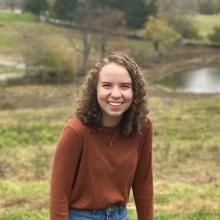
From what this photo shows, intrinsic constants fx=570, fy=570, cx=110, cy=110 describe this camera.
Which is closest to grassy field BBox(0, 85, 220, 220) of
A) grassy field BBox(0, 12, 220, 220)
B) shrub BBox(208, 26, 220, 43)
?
grassy field BBox(0, 12, 220, 220)

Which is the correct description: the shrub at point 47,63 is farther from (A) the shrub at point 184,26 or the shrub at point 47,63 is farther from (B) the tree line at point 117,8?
(A) the shrub at point 184,26

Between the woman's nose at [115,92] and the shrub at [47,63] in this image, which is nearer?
the woman's nose at [115,92]

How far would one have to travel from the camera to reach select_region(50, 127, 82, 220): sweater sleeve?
3623mm

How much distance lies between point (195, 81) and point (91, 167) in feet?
163

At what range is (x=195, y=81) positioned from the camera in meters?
52.7

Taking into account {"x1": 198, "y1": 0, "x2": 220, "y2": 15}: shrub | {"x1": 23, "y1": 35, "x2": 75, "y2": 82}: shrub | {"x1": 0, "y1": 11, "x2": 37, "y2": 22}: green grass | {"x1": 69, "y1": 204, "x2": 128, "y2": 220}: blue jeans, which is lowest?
{"x1": 23, "y1": 35, "x2": 75, "y2": 82}: shrub

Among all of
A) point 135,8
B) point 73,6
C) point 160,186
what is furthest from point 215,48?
point 160,186

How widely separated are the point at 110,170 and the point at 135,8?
70.9 metres

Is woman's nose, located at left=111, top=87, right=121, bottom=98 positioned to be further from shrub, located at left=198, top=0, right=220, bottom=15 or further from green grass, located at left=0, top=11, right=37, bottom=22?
shrub, located at left=198, top=0, right=220, bottom=15

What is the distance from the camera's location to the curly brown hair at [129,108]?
12.1ft

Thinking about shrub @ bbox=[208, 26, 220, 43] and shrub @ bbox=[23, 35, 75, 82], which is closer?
shrub @ bbox=[23, 35, 75, 82]

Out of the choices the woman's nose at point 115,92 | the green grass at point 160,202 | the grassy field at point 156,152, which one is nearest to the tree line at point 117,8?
the grassy field at point 156,152

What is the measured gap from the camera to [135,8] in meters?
73.2

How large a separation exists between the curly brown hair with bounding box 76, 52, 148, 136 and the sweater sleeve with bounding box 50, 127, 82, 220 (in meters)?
0.16
